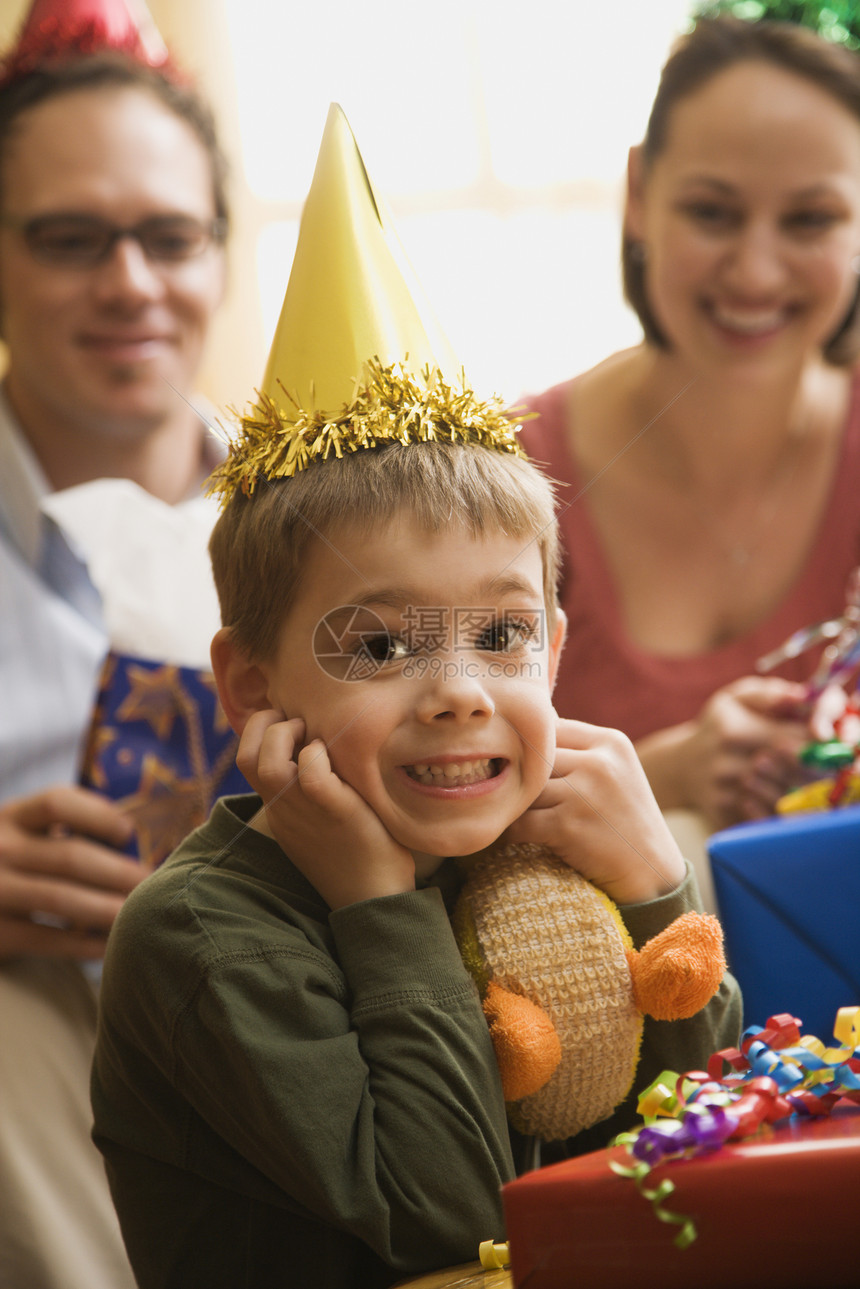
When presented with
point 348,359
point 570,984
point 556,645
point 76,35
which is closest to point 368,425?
point 348,359

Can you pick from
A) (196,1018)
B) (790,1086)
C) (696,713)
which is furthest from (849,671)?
(196,1018)

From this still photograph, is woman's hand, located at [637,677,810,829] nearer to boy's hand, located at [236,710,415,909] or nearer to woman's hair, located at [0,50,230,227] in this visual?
boy's hand, located at [236,710,415,909]

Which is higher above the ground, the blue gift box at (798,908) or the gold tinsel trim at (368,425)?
the gold tinsel trim at (368,425)

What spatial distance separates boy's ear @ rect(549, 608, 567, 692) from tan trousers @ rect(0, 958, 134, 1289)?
0.37m

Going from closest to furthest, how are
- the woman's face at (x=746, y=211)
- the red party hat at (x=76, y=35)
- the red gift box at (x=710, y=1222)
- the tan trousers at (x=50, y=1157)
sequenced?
the red gift box at (x=710, y=1222)
the tan trousers at (x=50, y=1157)
the woman's face at (x=746, y=211)
the red party hat at (x=76, y=35)

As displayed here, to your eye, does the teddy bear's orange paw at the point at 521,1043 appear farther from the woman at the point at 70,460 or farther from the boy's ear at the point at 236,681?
the woman at the point at 70,460

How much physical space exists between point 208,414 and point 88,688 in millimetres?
468

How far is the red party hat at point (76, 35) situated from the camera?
0.85 metres

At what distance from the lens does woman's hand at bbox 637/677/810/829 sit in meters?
0.75

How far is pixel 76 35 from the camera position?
0.87m

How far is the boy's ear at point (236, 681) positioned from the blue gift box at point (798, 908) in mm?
292

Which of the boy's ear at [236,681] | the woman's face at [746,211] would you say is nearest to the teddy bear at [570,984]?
the boy's ear at [236,681]

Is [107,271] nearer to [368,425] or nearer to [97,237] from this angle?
[97,237]

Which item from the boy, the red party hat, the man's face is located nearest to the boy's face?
the boy
